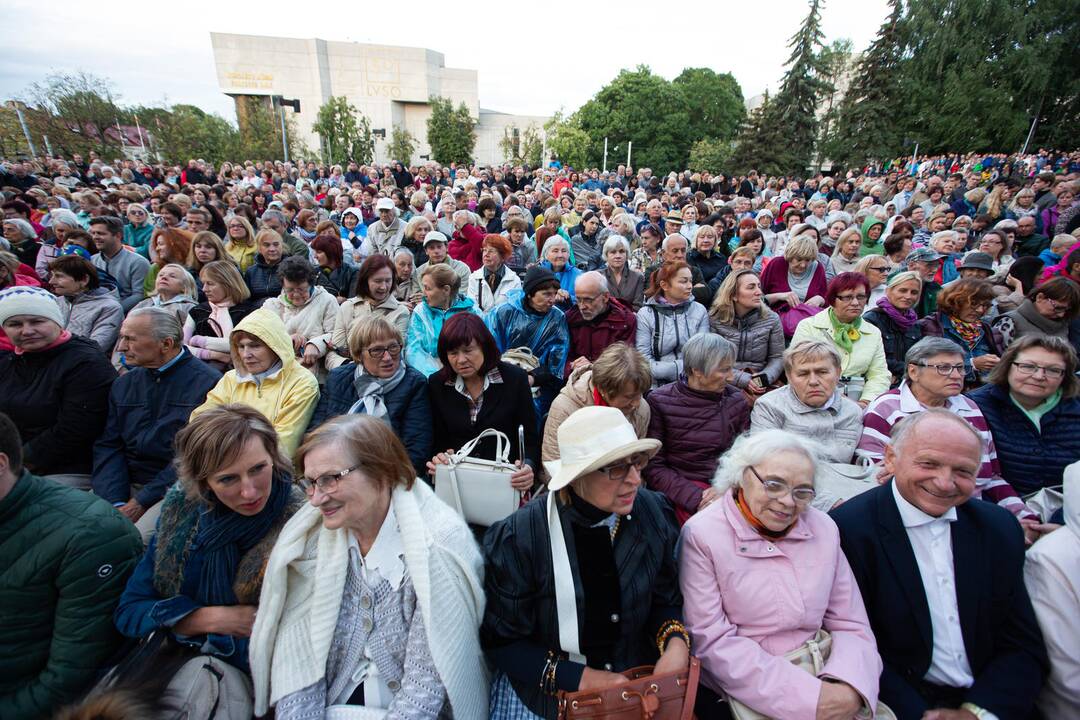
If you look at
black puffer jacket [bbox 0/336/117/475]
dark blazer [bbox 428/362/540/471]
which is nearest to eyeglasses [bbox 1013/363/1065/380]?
dark blazer [bbox 428/362/540/471]

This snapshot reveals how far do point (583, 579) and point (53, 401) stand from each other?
153 inches

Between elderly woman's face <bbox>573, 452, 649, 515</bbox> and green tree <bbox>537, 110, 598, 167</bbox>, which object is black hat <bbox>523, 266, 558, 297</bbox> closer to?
elderly woman's face <bbox>573, 452, 649, 515</bbox>

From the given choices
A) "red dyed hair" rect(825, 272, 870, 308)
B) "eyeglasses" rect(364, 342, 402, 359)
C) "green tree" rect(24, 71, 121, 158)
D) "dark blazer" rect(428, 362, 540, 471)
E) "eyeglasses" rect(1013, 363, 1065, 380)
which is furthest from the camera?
"green tree" rect(24, 71, 121, 158)

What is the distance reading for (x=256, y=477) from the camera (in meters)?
2.26

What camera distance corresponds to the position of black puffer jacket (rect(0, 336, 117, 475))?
3.35m

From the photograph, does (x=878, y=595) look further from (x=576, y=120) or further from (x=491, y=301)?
(x=576, y=120)

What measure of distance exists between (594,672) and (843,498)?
5.72 ft

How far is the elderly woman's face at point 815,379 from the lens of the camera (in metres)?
3.13

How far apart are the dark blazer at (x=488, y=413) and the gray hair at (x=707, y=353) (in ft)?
3.96

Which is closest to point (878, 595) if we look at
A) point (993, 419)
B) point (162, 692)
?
point (993, 419)

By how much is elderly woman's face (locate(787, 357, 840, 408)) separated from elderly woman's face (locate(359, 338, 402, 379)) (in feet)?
9.12

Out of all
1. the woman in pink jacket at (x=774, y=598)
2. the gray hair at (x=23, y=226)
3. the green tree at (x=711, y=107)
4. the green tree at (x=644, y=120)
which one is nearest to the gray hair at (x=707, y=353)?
the woman in pink jacket at (x=774, y=598)

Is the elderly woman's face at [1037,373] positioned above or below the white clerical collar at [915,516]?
above

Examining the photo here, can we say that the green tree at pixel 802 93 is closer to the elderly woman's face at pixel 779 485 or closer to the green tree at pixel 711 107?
the green tree at pixel 711 107
